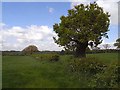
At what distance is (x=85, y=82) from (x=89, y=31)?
72.0 feet

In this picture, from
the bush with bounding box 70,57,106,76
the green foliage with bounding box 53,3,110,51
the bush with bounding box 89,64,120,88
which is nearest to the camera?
the bush with bounding box 89,64,120,88

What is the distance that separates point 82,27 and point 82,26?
0.33 metres

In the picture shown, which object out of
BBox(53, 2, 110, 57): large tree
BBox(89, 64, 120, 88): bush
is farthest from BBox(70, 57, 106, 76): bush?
BBox(53, 2, 110, 57): large tree

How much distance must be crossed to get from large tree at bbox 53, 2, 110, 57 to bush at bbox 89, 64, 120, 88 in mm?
Answer: 20730

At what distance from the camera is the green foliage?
137ft

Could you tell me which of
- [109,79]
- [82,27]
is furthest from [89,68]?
[82,27]

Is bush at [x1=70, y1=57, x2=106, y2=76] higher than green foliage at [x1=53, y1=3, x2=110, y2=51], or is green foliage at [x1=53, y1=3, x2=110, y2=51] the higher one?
green foliage at [x1=53, y1=3, x2=110, y2=51]

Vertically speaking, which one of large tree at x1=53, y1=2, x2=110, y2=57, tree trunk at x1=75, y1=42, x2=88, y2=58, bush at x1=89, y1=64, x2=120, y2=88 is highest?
large tree at x1=53, y1=2, x2=110, y2=57

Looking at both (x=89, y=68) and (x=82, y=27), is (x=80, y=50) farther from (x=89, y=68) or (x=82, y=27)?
(x=89, y=68)

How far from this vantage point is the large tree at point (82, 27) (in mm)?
41688

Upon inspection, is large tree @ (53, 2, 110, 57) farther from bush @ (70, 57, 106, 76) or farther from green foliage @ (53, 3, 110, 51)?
bush @ (70, 57, 106, 76)

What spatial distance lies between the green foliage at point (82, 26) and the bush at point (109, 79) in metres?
20.7

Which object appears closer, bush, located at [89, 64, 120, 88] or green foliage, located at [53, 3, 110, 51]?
bush, located at [89, 64, 120, 88]

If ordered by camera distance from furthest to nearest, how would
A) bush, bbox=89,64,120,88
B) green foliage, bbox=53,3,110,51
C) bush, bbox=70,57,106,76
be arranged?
green foliage, bbox=53,3,110,51
bush, bbox=70,57,106,76
bush, bbox=89,64,120,88
